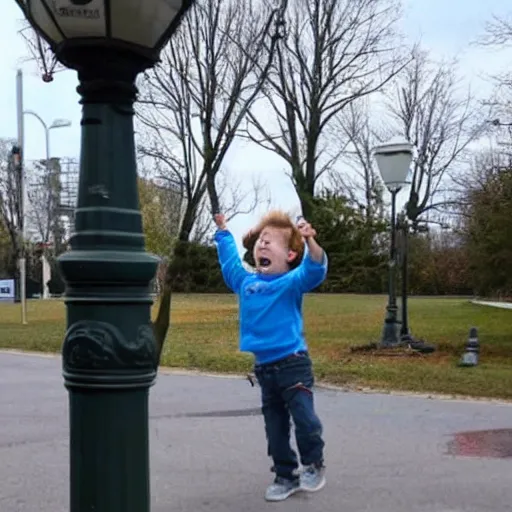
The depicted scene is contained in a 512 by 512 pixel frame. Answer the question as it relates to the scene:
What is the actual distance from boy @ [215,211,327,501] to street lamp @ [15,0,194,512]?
214cm

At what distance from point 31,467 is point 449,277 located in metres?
42.7

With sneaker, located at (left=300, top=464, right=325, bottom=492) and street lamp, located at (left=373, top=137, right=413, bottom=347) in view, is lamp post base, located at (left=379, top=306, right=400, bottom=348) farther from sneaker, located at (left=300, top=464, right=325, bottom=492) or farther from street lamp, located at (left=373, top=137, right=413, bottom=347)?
sneaker, located at (left=300, top=464, right=325, bottom=492)

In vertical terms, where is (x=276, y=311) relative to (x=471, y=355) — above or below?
above

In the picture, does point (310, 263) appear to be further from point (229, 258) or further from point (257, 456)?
point (257, 456)

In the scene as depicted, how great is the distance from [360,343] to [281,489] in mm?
9382

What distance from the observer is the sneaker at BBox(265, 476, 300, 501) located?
182 inches

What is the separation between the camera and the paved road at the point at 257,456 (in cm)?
463

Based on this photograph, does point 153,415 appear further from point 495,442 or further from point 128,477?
point 128,477

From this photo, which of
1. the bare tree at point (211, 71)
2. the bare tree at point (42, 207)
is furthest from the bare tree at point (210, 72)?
the bare tree at point (42, 207)

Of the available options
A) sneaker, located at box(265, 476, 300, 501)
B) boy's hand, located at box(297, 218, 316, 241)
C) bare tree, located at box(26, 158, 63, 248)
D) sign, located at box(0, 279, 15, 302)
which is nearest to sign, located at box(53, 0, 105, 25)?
boy's hand, located at box(297, 218, 316, 241)

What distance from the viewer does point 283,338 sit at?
4.56 meters

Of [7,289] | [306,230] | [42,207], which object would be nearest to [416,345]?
[306,230]

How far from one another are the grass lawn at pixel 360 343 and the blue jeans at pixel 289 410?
4.36m

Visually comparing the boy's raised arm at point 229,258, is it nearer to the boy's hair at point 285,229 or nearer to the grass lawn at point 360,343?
the boy's hair at point 285,229
